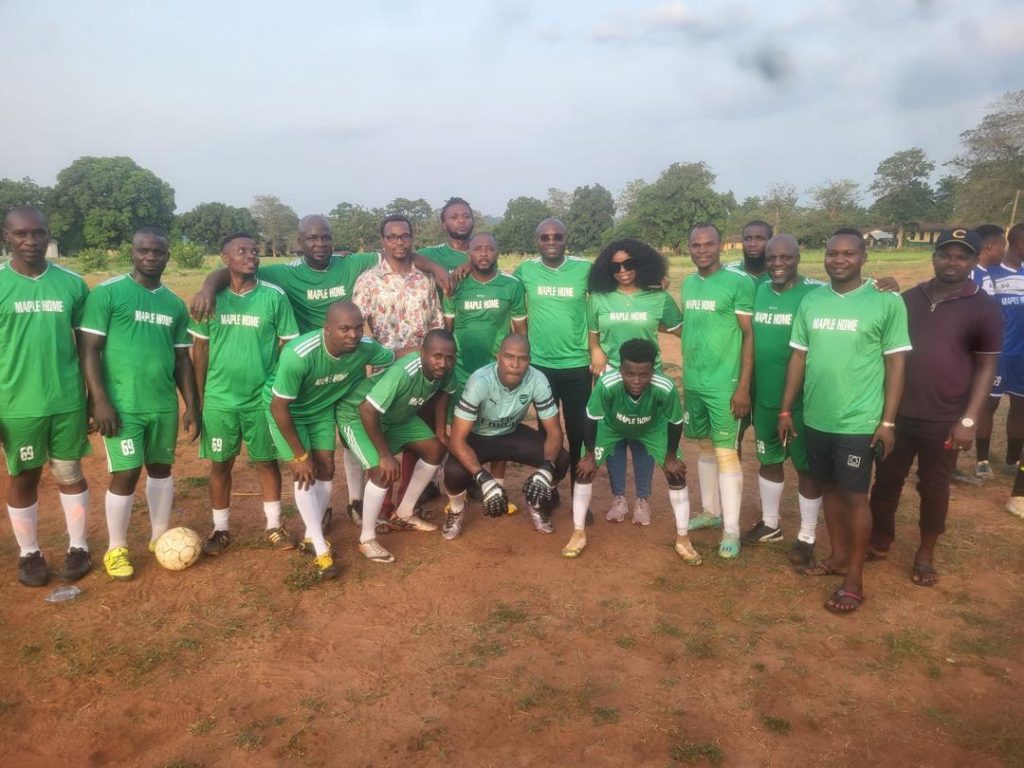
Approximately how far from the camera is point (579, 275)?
18.9ft

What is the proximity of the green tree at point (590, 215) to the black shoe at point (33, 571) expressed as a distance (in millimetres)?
69649

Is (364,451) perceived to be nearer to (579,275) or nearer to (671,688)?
(579,275)

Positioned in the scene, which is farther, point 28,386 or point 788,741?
point 28,386

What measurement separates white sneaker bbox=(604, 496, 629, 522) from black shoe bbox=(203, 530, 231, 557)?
329cm

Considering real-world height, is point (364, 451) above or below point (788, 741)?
→ above

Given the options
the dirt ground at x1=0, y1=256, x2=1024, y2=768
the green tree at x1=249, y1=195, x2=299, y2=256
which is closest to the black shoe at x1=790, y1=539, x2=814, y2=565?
the dirt ground at x1=0, y1=256, x2=1024, y2=768

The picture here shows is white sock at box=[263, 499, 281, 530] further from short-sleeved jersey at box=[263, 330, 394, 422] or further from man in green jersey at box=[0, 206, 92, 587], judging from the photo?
man in green jersey at box=[0, 206, 92, 587]

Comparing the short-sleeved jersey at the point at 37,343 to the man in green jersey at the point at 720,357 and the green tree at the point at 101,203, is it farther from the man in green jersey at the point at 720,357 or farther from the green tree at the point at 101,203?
the green tree at the point at 101,203

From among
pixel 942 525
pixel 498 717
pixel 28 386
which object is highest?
pixel 28 386

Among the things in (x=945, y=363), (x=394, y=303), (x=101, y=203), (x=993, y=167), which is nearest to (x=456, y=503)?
(x=394, y=303)

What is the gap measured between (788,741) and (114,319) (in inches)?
196

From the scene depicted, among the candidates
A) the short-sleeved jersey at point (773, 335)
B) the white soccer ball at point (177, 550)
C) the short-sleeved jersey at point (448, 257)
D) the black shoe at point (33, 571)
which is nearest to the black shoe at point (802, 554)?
the short-sleeved jersey at point (773, 335)

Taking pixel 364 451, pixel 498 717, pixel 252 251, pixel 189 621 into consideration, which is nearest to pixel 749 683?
pixel 498 717

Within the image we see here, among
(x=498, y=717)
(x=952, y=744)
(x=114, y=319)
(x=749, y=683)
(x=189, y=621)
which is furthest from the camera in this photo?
(x=114, y=319)
